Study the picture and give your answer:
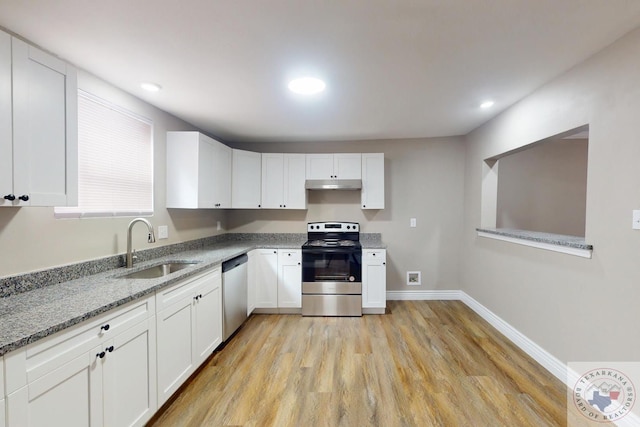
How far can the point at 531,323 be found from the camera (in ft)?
7.87

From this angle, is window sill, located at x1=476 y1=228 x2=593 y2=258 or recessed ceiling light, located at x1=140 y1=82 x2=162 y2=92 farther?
recessed ceiling light, located at x1=140 y1=82 x2=162 y2=92

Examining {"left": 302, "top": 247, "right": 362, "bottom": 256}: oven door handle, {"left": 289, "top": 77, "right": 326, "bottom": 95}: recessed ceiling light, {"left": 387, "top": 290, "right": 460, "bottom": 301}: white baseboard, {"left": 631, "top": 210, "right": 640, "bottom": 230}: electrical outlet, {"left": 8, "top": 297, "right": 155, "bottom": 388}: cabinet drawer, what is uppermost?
{"left": 289, "top": 77, "right": 326, "bottom": 95}: recessed ceiling light

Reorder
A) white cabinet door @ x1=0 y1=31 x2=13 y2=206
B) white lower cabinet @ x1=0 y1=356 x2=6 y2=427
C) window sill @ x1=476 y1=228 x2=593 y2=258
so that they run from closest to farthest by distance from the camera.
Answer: white lower cabinet @ x1=0 y1=356 x2=6 y2=427 < white cabinet door @ x1=0 y1=31 x2=13 y2=206 < window sill @ x1=476 y1=228 x2=593 y2=258

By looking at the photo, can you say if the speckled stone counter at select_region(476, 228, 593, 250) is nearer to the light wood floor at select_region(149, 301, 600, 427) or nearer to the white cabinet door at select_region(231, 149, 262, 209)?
the light wood floor at select_region(149, 301, 600, 427)

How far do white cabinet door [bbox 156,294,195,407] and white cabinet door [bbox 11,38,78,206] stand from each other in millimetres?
910

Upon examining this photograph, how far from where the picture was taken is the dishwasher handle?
2.62 metres

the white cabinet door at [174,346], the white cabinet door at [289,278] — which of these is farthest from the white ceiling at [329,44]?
the white cabinet door at [289,278]

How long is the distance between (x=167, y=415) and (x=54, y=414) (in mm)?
836

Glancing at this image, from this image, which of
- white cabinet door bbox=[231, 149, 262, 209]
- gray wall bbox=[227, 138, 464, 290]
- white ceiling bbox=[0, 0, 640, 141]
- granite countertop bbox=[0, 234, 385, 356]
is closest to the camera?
granite countertop bbox=[0, 234, 385, 356]

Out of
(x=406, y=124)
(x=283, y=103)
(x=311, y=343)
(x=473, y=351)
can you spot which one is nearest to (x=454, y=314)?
(x=473, y=351)

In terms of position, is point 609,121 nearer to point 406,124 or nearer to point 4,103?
point 406,124

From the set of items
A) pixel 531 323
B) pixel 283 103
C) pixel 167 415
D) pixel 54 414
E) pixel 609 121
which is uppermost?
pixel 283 103

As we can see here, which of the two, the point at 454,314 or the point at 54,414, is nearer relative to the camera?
the point at 54,414

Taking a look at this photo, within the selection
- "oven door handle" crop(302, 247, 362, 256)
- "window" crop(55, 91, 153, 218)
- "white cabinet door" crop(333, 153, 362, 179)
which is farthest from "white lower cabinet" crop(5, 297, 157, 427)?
"white cabinet door" crop(333, 153, 362, 179)
